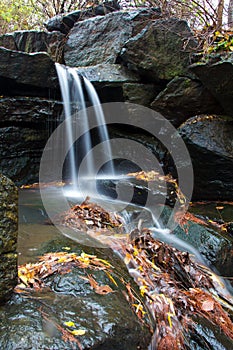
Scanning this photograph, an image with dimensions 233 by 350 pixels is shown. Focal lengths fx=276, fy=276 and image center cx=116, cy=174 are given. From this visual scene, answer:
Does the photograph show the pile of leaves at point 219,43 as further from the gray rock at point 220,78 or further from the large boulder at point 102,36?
the large boulder at point 102,36

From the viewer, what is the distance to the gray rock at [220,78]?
5220 millimetres

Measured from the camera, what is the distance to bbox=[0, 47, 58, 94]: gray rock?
6.15 m

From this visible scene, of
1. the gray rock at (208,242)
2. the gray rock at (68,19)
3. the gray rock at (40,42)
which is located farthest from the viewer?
the gray rock at (68,19)

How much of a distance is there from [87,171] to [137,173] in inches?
57.5

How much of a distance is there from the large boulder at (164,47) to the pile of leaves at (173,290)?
4379 millimetres

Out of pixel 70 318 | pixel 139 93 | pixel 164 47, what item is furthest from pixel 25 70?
pixel 70 318

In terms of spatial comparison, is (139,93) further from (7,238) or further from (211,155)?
(7,238)

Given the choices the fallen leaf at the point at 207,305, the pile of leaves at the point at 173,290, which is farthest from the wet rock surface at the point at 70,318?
the fallen leaf at the point at 207,305

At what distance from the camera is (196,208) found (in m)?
5.48

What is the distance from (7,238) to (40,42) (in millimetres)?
8355

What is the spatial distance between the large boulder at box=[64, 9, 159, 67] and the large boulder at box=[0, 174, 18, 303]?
6450 mm

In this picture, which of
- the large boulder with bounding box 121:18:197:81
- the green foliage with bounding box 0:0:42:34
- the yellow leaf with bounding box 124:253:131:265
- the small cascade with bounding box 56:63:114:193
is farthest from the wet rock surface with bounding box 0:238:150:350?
the green foliage with bounding box 0:0:42:34

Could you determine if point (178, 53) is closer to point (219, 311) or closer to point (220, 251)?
point (220, 251)

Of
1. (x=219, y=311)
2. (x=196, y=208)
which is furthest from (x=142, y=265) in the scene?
(x=196, y=208)
